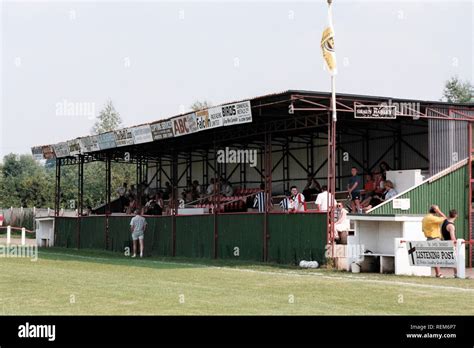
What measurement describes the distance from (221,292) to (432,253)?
713 centimetres

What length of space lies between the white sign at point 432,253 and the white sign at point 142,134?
1347 cm

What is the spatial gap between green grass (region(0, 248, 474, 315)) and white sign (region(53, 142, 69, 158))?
55.2 ft

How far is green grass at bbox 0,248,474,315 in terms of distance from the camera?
45.1 ft

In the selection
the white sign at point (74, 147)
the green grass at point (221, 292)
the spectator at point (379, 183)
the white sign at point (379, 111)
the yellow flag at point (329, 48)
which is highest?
the yellow flag at point (329, 48)

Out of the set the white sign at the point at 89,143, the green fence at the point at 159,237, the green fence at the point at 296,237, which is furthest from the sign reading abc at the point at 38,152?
the green fence at the point at 296,237

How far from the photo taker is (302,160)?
3759cm

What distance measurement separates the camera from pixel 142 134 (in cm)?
3334

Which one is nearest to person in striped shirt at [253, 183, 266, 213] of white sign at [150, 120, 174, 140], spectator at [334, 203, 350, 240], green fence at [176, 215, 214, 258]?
green fence at [176, 215, 214, 258]

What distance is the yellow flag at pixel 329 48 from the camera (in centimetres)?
2436

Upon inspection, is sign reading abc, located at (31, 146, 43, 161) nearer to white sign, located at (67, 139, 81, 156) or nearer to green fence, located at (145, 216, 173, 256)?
white sign, located at (67, 139, 81, 156)

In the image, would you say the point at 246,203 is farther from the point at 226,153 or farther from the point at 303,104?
the point at 303,104

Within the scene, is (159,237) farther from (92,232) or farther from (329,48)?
(329,48)

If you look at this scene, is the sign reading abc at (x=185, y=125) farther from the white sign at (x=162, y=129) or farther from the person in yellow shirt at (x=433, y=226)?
the person in yellow shirt at (x=433, y=226)
